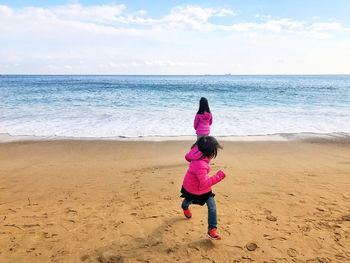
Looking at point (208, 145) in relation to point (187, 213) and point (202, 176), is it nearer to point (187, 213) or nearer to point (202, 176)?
point (202, 176)

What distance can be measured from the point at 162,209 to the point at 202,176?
142cm

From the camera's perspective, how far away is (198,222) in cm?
455

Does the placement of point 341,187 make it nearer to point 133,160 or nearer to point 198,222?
point 198,222

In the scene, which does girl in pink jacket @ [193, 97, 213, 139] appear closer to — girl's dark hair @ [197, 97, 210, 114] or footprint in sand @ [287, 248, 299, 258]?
girl's dark hair @ [197, 97, 210, 114]

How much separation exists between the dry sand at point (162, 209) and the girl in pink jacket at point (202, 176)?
45 cm

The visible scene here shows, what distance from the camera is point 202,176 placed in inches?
154

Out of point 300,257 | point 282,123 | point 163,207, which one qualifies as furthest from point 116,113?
point 300,257

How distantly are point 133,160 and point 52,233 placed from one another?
4017mm

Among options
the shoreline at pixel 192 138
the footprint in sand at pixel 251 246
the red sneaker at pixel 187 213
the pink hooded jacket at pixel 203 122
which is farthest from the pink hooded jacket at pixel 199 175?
the shoreline at pixel 192 138

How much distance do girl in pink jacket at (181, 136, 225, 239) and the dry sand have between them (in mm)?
446

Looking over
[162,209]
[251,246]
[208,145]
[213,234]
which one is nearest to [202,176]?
[208,145]

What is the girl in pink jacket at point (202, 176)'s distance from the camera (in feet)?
12.5

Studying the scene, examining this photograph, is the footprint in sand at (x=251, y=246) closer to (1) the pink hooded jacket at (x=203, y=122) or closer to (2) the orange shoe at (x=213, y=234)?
(2) the orange shoe at (x=213, y=234)

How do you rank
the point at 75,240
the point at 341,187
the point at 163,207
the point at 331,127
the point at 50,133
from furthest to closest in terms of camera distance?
1. the point at 331,127
2. the point at 50,133
3. the point at 341,187
4. the point at 163,207
5. the point at 75,240
